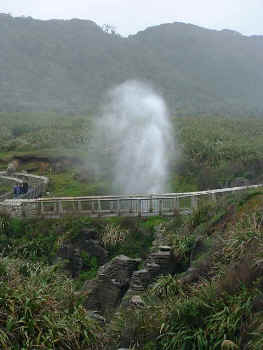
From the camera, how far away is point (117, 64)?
491ft

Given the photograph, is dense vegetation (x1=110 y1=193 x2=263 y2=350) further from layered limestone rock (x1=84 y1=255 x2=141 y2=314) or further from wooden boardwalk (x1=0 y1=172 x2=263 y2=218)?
wooden boardwalk (x1=0 y1=172 x2=263 y2=218)

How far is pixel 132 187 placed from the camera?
32.0 metres

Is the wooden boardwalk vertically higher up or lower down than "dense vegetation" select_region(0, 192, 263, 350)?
higher up

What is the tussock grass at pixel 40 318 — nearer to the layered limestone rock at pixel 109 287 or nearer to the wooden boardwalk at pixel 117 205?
the layered limestone rock at pixel 109 287

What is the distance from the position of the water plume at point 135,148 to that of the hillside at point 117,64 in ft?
151

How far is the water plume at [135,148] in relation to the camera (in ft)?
109

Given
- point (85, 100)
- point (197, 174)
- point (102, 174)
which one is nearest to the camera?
point (197, 174)

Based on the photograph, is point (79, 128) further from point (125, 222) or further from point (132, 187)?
point (125, 222)

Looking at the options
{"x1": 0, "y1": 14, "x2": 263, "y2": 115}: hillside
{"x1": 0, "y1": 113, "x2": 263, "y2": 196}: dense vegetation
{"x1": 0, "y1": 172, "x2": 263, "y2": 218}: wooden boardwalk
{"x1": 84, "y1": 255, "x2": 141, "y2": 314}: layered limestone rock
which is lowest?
{"x1": 84, "y1": 255, "x2": 141, "y2": 314}: layered limestone rock

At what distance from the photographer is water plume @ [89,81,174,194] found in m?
33.3

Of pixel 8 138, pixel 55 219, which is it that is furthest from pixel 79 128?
pixel 55 219

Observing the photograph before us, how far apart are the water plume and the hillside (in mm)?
46100

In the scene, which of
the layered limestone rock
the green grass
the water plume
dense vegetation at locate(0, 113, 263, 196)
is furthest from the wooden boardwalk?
dense vegetation at locate(0, 113, 263, 196)

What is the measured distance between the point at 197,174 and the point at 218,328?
26143 millimetres
